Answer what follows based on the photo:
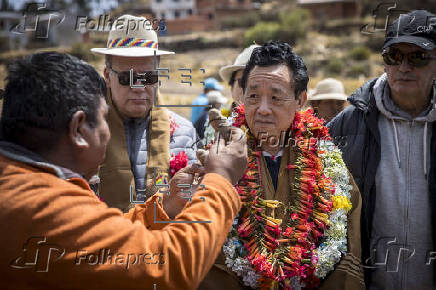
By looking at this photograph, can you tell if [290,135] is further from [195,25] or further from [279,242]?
[195,25]

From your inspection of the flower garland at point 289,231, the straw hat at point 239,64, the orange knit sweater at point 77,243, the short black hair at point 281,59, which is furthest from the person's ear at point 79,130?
the straw hat at point 239,64

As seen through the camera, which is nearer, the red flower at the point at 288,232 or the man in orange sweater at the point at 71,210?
the man in orange sweater at the point at 71,210

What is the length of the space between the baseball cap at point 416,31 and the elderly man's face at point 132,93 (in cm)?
190

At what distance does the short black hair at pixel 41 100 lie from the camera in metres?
1.59

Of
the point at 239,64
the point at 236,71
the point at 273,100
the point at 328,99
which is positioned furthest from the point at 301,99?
the point at 328,99

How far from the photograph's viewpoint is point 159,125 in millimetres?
3424

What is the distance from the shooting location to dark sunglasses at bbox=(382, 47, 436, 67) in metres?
3.10

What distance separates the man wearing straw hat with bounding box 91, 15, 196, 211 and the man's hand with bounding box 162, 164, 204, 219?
808 mm

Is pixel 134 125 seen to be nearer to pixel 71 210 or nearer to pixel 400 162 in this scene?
pixel 71 210

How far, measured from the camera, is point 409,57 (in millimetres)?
3123

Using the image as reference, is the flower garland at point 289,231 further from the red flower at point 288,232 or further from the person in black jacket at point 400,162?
the person in black jacket at point 400,162

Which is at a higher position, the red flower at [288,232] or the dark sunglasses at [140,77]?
the dark sunglasses at [140,77]

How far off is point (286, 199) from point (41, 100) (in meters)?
1.70

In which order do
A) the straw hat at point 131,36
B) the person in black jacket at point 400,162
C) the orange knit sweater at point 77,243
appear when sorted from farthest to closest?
the straw hat at point 131,36, the person in black jacket at point 400,162, the orange knit sweater at point 77,243
